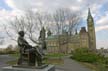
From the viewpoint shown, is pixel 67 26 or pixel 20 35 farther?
pixel 67 26

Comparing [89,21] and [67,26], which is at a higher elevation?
[89,21]

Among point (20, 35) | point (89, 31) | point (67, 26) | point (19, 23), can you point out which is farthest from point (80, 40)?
point (20, 35)

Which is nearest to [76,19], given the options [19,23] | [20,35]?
[19,23]

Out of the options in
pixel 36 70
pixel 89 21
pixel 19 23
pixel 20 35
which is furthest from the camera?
pixel 89 21

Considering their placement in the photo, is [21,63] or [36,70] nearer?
[36,70]

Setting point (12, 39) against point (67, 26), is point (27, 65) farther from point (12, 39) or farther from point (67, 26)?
point (67, 26)

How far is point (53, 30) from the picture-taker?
44.4m

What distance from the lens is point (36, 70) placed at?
7051 millimetres

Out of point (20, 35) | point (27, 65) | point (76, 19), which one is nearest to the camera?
point (27, 65)

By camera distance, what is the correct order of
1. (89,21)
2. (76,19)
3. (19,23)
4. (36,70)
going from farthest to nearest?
1. (89,21)
2. (76,19)
3. (19,23)
4. (36,70)

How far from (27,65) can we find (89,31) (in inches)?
3661

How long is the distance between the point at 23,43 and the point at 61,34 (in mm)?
37149

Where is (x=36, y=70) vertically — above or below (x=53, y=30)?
below

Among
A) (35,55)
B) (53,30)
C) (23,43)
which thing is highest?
(53,30)
